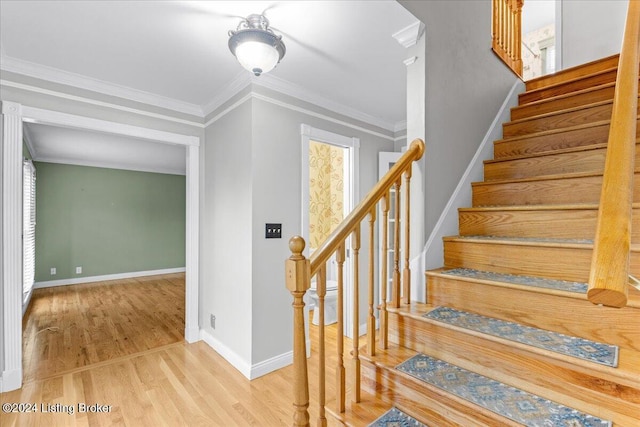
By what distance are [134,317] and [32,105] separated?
267 cm

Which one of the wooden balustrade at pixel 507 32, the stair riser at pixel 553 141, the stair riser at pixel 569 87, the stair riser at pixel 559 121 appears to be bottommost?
the stair riser at pixel 553 141

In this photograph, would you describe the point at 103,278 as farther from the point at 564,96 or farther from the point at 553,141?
the point at 564,96

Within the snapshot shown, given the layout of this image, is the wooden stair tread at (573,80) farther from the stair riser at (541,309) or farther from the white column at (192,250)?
the white column at (192,250)

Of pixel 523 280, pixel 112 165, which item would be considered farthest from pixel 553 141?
pixel 112 165

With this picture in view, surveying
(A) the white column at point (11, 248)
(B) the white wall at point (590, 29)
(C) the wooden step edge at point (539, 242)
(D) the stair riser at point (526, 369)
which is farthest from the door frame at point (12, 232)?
(B) the white wall at point (590, 29)

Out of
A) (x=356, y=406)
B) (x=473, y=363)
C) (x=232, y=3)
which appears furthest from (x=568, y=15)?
(x=356, y=406)

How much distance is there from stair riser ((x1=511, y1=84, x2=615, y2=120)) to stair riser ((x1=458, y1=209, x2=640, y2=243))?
3.58ft

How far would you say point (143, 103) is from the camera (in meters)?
2.78

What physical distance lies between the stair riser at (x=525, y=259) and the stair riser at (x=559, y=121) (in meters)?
1.14

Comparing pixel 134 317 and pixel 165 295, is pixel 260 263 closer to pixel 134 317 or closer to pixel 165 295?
pixel 134 317

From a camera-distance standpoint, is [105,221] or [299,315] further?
[105,221]

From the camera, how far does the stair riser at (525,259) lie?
134 cm

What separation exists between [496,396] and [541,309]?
443 mm

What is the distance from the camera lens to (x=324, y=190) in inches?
171
